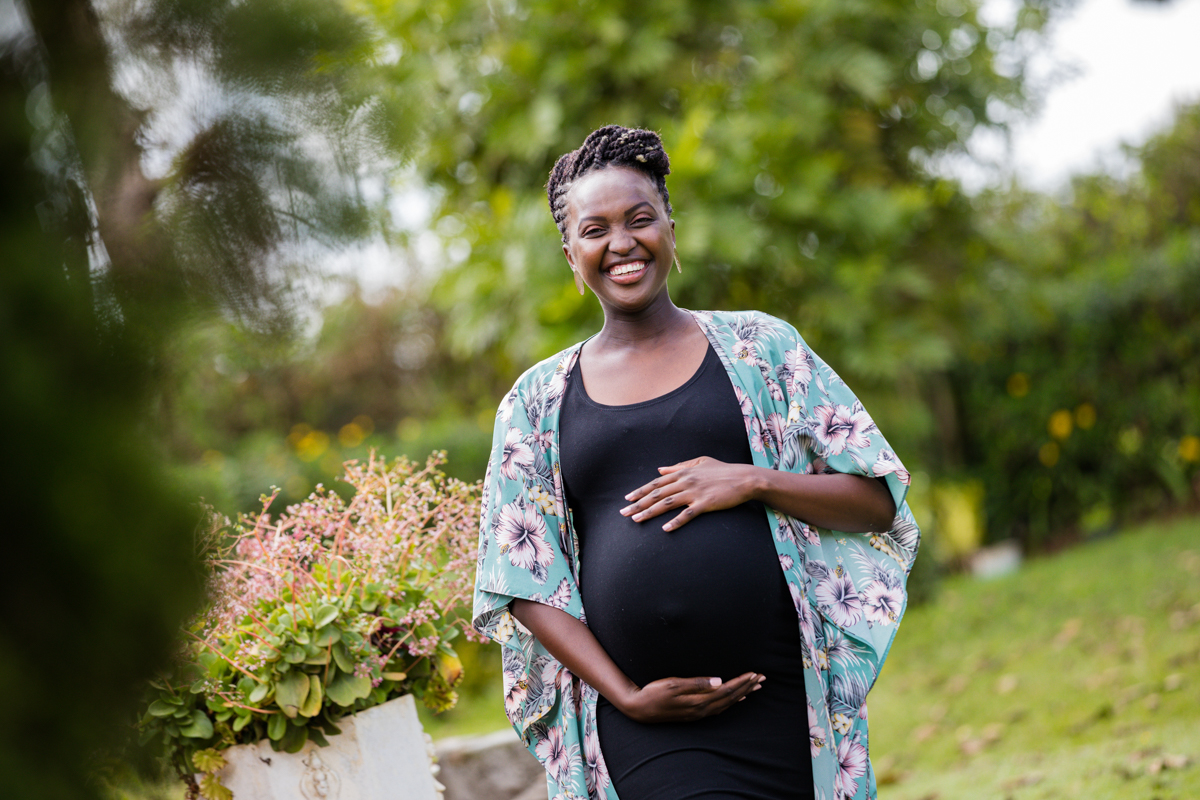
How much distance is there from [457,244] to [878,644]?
454cm

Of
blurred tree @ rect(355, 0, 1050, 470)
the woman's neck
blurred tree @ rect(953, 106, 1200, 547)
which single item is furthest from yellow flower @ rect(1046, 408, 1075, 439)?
the woman's neck

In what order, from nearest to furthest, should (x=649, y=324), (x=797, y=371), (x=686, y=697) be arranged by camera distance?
1. (x=686, y=697)
2. (x=797, y=371)
3. (x=649, y=324)

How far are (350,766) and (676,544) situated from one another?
111 centimetres

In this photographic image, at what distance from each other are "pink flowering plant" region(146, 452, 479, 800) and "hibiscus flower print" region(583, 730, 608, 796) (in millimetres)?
636

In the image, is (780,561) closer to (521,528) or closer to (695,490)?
(695,490)

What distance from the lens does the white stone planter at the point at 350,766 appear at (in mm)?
2424

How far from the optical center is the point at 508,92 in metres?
5.87

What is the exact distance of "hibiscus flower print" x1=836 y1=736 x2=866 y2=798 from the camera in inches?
80.7

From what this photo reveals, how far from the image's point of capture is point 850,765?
6.76ft

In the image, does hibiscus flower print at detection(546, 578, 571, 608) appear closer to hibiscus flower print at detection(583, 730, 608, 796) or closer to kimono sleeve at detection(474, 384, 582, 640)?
kimono sleeve at detection(474, 384, 582, 640)

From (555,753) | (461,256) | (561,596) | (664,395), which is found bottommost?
(555,753)

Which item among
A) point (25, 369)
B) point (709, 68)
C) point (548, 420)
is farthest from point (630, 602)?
point (709, 68)

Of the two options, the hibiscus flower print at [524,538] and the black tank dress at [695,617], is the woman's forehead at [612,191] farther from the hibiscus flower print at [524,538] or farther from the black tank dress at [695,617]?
the hibiscus flower print at [524,538]

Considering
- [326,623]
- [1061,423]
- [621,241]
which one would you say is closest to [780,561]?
[621,241]
